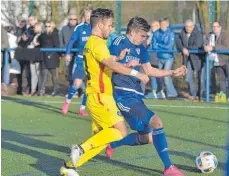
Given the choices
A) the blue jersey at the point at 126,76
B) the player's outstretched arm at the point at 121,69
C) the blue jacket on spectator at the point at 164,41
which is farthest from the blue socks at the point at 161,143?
the blue jacket on spectator at the point at 164,41

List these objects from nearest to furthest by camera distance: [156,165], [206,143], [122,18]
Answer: [156,165], [206,143], [122,18]

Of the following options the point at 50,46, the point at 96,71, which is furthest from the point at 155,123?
the point at 50,46

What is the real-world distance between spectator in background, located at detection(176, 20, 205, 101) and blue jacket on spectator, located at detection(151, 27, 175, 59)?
318 mm

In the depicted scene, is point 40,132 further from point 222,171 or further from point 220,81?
point 220,81

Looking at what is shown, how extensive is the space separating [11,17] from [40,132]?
12.1m

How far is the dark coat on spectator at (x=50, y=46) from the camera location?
18.1 meters

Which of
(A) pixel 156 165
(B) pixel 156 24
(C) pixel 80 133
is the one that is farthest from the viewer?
(B) pixel 156 24

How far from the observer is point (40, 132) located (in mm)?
11719

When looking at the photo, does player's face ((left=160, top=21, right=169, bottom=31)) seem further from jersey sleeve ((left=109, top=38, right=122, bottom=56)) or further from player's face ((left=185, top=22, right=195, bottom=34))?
jersey sleeve ((left=109, top=38, right=122, bottom=56))

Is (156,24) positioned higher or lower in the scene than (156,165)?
higher

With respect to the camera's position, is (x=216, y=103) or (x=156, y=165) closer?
(x=156, y=165)

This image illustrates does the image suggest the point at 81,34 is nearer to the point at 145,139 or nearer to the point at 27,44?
the point at 27,44

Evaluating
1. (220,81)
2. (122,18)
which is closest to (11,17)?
(122,18)

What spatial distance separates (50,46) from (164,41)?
305cm
